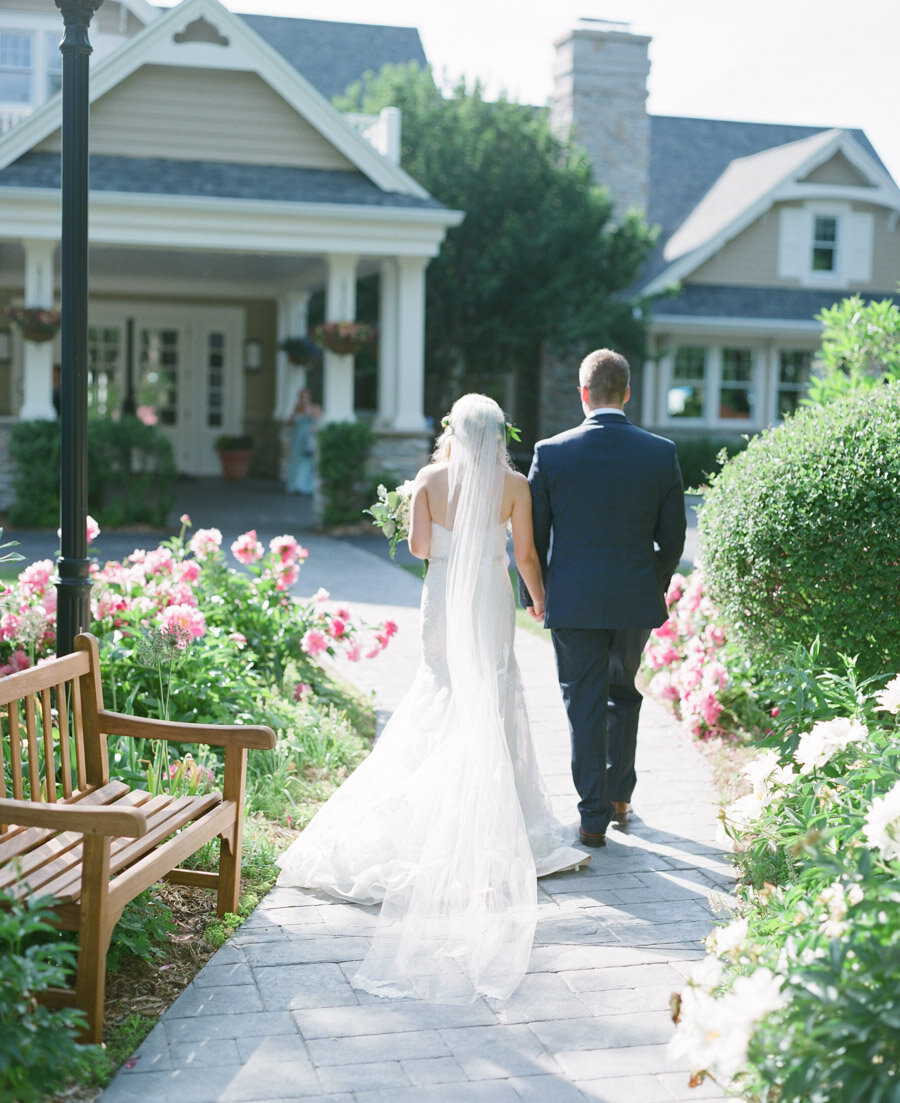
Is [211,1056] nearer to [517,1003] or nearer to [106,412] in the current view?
[517,1003]

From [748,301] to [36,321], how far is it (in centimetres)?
1415

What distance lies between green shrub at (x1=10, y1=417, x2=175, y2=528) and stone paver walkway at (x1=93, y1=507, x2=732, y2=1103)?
11.0 metres

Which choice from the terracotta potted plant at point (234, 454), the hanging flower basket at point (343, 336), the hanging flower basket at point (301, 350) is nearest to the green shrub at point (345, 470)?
the hanging flower basket at point (343, 336)

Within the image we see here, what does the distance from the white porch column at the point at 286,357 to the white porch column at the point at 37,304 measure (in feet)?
19.2

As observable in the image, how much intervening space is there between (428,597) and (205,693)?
4.53 ft

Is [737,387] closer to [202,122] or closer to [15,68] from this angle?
[202,122]

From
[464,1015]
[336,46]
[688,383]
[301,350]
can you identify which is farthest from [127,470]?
[336,46]

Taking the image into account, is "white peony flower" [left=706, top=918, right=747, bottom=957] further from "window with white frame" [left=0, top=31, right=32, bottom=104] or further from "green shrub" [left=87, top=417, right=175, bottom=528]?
"window with white frame" [left=0, top=31, right=32, bottom=104]

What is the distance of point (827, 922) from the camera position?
3041mm

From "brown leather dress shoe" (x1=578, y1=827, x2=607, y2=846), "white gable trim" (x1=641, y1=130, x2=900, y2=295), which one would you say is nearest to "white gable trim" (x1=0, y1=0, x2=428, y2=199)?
"white gable trim" (x1=641, y1=130, x2=900, y2=295)

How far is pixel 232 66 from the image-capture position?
16.5m

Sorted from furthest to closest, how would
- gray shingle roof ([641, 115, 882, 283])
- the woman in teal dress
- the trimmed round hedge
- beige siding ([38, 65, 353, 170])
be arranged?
gray shingle roof ([641, 115, 882, 283]) < the woman in teal dress < beige siding ([38, 65, 353, 170]) < the trimmed round hedge

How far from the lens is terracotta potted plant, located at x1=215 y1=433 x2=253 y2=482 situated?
869 inches

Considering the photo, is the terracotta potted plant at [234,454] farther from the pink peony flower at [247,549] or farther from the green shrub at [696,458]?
the pink peony flower at [247,549]
